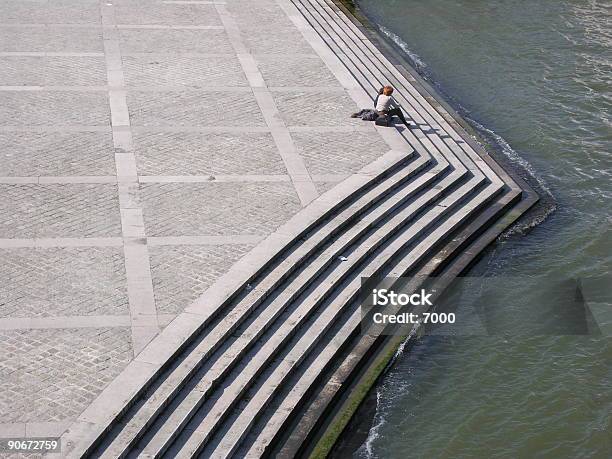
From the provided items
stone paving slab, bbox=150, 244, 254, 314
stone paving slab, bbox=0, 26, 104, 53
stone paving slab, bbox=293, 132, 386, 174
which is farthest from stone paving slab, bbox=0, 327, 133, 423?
stone paving slab, bbox=0, 26, 104, 53

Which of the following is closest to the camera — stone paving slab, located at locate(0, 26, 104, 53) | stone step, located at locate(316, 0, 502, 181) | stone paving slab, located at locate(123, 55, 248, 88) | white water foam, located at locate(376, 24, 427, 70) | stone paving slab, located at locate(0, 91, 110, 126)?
stone paving slab, located at locate(0, 91, 110, 126)

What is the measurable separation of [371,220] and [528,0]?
776 inches

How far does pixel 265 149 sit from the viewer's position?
840 inches

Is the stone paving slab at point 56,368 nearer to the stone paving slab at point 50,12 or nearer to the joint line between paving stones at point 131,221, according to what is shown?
the joint line between paving stones at point 131,221

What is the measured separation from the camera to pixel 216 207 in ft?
61.4

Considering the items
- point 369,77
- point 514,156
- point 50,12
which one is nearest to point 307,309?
point 514,156

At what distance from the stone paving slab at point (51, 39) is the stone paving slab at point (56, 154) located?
19.3 ft

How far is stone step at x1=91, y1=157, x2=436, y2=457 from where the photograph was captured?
1303 centimetres

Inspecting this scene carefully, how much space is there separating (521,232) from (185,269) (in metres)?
7.70

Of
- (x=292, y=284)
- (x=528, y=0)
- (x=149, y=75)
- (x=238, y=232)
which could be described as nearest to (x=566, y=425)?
(x=292, y=284)

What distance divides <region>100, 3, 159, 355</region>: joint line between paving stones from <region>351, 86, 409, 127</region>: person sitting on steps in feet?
17.1

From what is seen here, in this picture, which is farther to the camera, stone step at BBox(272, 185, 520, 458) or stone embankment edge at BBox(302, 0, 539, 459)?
stone embankment edge at BBox(302, 0, 539, 459)

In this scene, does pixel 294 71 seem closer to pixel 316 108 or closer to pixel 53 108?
pixel 316 108

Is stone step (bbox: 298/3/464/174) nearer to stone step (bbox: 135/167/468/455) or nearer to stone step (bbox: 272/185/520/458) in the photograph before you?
stone step (bbox: 135/167/468/455)
